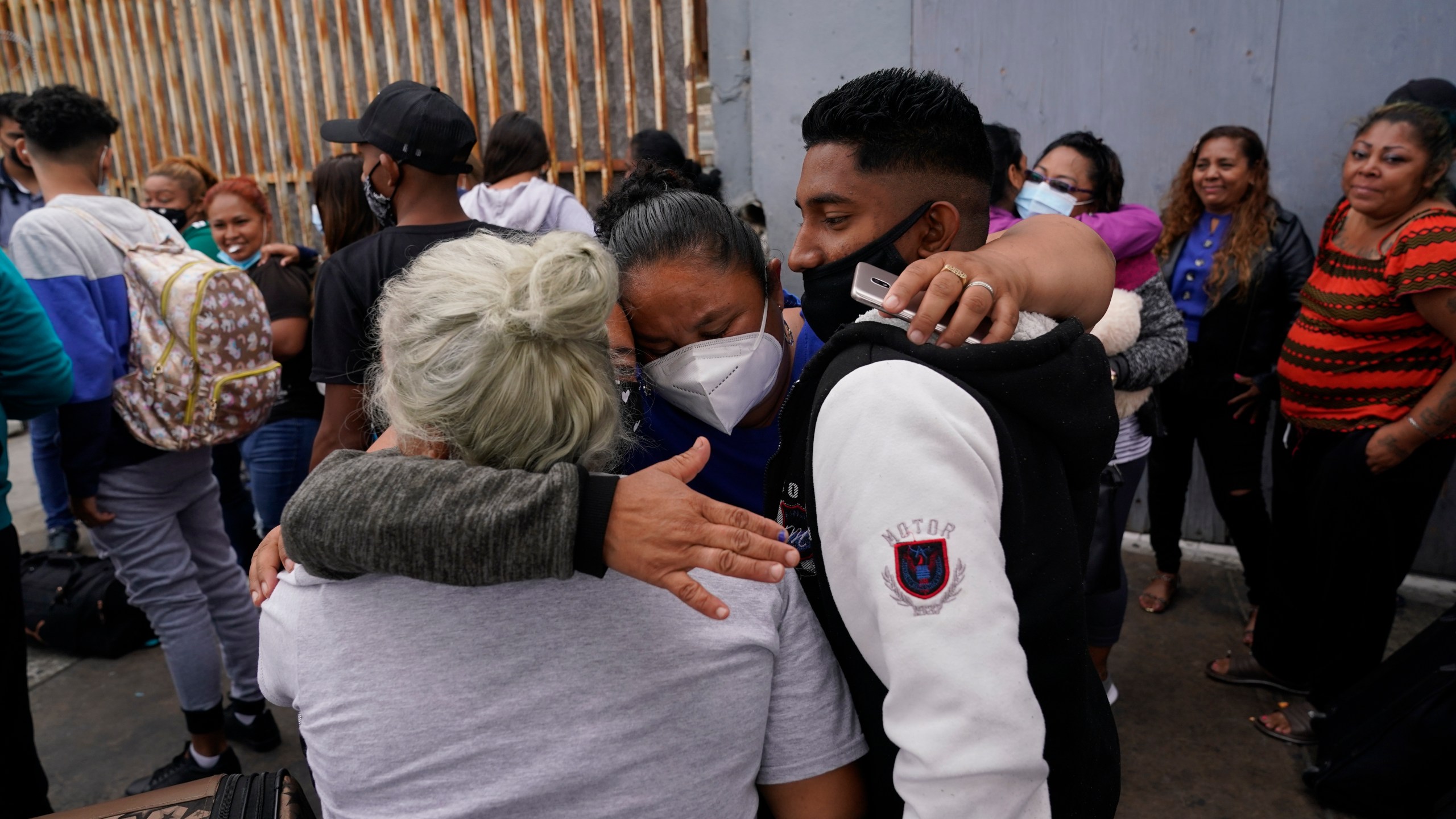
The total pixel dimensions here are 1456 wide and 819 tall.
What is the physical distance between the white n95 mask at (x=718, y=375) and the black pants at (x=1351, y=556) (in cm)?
229

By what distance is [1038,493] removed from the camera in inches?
42.6

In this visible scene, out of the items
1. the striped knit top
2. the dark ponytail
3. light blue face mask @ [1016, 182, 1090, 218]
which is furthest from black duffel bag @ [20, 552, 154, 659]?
the striped knit top

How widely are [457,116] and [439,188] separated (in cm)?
21

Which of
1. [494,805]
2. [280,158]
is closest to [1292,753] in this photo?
[494,805]

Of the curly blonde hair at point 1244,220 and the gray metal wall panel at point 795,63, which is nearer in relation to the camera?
the curly blonde hair at point 1244,220

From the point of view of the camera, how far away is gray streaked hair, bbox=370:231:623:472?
1.01 meters

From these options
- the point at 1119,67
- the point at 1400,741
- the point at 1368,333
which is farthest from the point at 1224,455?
the point at 1119,67

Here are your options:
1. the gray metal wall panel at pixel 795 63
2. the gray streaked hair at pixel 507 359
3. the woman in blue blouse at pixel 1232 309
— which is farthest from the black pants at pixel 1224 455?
the gray streaked hair at pixel 507 359

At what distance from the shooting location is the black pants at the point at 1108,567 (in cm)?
269

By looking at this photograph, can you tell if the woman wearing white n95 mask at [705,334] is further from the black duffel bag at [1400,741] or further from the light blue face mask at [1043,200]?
the black duffel bag at [1400,741]

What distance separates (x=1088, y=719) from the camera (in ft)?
3.84

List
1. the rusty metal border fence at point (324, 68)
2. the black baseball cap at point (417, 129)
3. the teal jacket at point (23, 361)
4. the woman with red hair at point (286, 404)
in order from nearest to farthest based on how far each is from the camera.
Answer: the teal jacket at point (23, 361) → the black baseball cap at point (417, 129) → the woman with red hair at point (286, 404) → the rusty metal border fence at point (324, 68)

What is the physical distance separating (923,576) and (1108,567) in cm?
206

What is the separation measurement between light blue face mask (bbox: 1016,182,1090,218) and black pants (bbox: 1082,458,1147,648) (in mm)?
854
